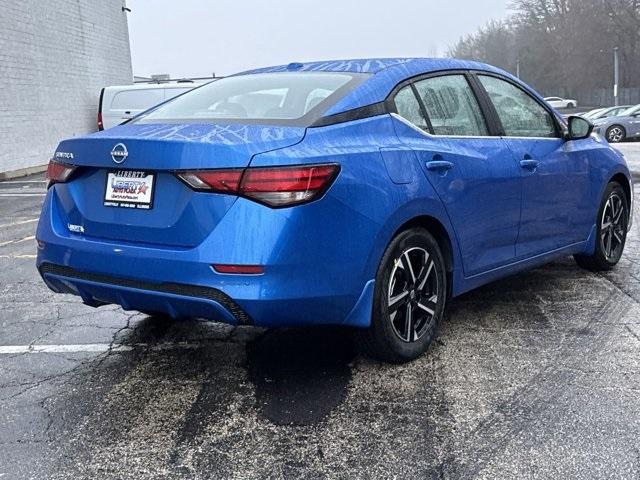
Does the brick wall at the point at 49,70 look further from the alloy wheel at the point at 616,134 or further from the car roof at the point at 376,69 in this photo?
the alloy wheel at the point at 616,134

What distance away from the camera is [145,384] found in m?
3.47

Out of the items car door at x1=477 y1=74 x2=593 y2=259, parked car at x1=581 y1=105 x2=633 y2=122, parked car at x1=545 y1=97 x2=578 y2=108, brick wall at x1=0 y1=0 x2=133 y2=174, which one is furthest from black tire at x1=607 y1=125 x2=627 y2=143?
car door at x1=477 y1=74 x2=593 y2=259

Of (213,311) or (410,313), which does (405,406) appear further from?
(213,311)

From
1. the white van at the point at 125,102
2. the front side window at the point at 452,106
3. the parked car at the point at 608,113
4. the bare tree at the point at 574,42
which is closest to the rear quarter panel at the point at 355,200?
the front side window at the point at 452,106

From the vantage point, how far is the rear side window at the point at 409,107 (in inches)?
142

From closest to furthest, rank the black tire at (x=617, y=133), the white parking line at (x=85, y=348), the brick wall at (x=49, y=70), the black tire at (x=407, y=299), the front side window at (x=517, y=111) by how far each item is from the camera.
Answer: the black tire at (x=407, y=299) → the white parking line at (x=85, y=348) → the front side window at (x=517, y=111) → the brick wall at (x=49, y=70) → the black tire at (x=617, y=133)

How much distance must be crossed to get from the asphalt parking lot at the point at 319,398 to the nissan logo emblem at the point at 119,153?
1127 millimetres

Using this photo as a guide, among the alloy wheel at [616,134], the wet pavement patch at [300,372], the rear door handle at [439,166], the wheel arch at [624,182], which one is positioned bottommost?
the alloy wheel at [616,134]

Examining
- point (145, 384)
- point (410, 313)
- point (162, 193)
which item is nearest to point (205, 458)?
point (145, 384)

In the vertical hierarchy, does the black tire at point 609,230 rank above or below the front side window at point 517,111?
below

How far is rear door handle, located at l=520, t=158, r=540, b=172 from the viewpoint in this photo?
4.28m

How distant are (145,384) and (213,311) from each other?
74cm

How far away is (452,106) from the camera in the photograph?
4.02 m

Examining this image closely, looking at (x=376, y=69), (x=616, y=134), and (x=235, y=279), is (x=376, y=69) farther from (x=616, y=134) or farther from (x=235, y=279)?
(x=616, y=134)
